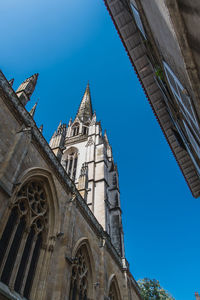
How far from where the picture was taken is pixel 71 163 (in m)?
26.9

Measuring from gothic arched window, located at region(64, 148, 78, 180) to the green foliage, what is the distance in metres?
16.5

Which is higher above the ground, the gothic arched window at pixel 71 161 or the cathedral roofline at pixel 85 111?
the cathedral roofline at pixel 85 111

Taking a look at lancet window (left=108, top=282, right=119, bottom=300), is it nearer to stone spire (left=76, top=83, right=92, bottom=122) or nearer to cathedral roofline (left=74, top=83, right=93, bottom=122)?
cathedral roofline (left=74, top=83, right=93, bottom=122)

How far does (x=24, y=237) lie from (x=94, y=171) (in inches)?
654

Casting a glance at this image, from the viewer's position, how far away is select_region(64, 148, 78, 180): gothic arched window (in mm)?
25419

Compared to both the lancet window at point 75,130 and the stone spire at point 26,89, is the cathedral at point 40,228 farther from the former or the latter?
the lancet window at point 75,130

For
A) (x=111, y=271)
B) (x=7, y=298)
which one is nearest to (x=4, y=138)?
(x=7, y=298)

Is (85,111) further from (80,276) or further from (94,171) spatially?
(80,276)

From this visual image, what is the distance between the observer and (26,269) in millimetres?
7465

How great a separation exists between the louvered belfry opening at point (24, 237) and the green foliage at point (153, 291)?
936 inches

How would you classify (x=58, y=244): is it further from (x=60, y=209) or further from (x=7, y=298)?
(x=7, y=298)

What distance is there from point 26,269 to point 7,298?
167cm

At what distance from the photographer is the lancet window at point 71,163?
25.4 m

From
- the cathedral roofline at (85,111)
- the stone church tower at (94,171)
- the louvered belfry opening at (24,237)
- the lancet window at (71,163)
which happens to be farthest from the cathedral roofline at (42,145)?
the cathedral roofline at (85,111)
